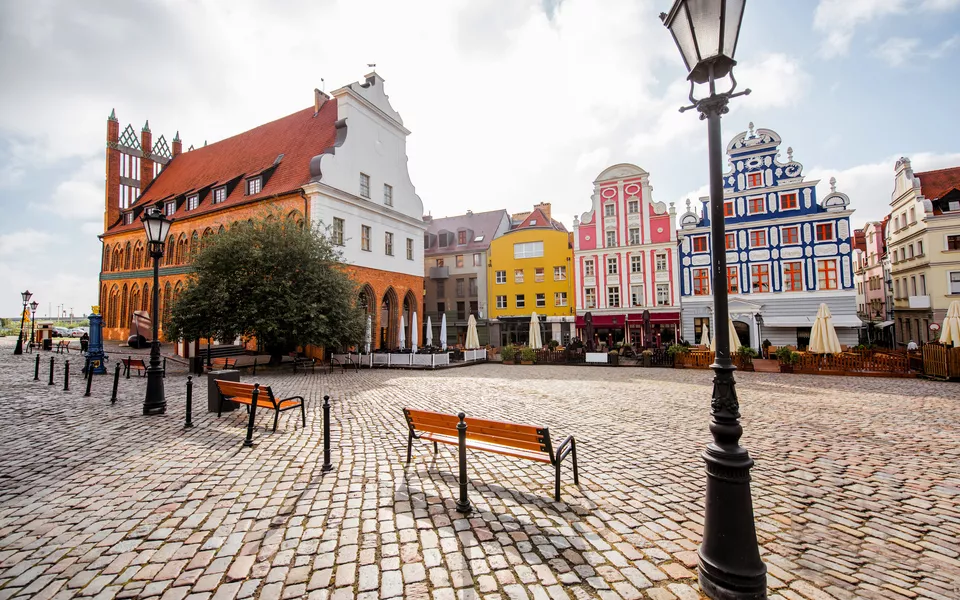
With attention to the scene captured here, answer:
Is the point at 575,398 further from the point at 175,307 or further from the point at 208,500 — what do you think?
the point at 175,307

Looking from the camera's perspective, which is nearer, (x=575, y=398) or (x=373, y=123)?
(x=575, y=398)

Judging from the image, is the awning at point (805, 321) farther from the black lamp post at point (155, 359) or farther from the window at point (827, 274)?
the black lamp post at point (155, 359)

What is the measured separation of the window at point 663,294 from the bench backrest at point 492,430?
30115 mm

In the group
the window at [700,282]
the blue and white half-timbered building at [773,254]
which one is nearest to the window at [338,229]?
the blue and white half-timbered building at [773,254]

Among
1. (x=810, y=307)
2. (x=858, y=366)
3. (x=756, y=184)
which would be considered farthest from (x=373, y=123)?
(x=810, y=307)

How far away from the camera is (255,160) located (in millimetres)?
30578

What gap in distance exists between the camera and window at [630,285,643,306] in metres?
32.6

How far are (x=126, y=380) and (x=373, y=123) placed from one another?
21324 mm

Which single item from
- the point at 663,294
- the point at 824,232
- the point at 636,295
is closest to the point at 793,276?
the point at 824,232

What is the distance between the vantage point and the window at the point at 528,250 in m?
37.9

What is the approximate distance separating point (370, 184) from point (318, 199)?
5.25 meters

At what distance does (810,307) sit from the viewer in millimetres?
27953

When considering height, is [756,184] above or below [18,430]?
above

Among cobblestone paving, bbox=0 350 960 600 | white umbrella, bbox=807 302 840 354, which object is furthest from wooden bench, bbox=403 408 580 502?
white umbrella, bbox=807 302 840 354
